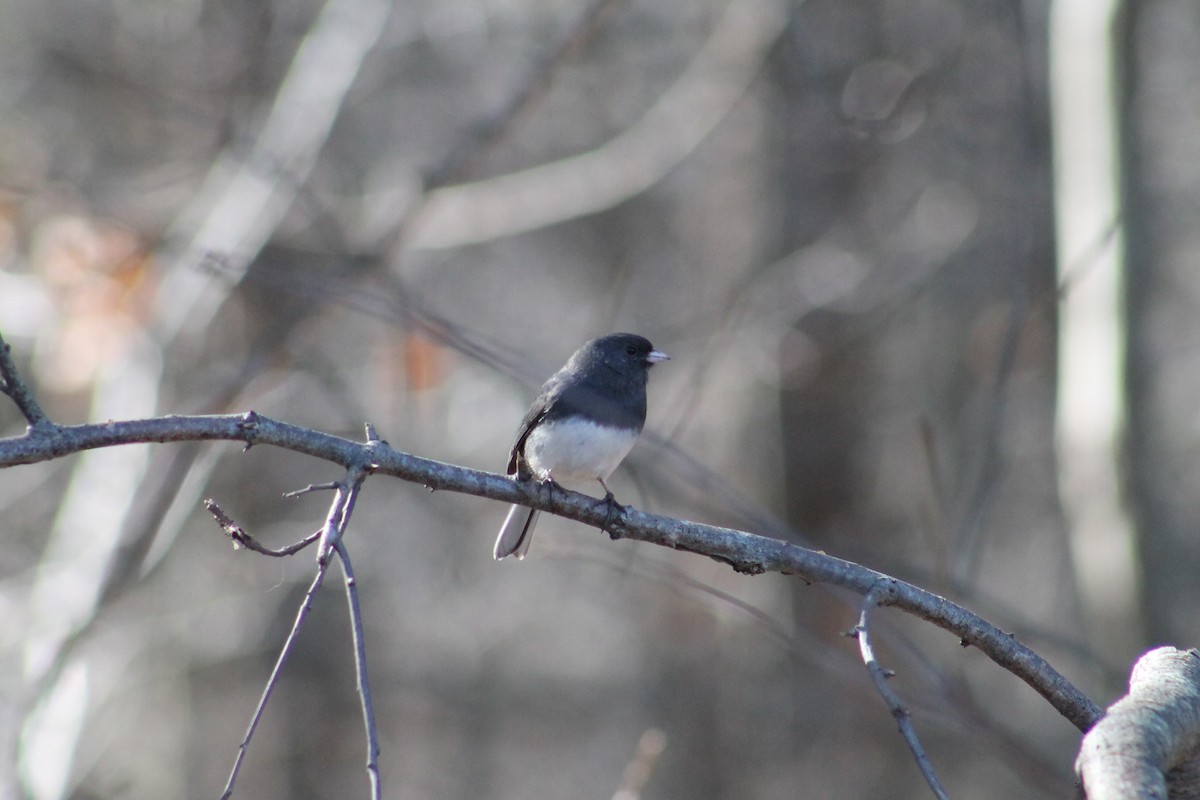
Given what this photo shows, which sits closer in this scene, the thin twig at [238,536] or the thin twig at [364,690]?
the thin twig at [364,690]

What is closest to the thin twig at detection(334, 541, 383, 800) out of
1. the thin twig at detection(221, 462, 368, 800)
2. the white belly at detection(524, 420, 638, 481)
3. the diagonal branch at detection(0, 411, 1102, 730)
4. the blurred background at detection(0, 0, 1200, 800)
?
the thin twig at detection(221, 462, 368, 800)

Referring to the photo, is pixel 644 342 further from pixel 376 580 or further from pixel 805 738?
pixel 376 580

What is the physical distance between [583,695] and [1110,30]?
746 centimetres

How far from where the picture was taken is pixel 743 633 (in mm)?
6547

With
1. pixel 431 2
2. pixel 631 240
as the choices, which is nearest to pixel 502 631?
pixel 631 240

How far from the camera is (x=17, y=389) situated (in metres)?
1.48

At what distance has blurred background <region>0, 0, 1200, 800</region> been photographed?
13.2 feet

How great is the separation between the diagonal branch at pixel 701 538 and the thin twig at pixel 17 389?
15 cm

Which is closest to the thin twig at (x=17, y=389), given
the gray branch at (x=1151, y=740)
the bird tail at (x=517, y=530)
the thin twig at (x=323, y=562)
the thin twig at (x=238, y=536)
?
the thin twig at (x=238, y=536)

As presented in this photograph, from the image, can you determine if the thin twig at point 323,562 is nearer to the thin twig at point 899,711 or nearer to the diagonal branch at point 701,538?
the diagonal branch at point 701,538

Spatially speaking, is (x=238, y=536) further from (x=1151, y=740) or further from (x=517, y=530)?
(x=517, y=530)

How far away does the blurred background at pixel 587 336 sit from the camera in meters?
4.02

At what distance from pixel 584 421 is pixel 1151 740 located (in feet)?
6.57

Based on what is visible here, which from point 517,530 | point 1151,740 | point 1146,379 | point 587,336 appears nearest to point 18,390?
point 1151,740
